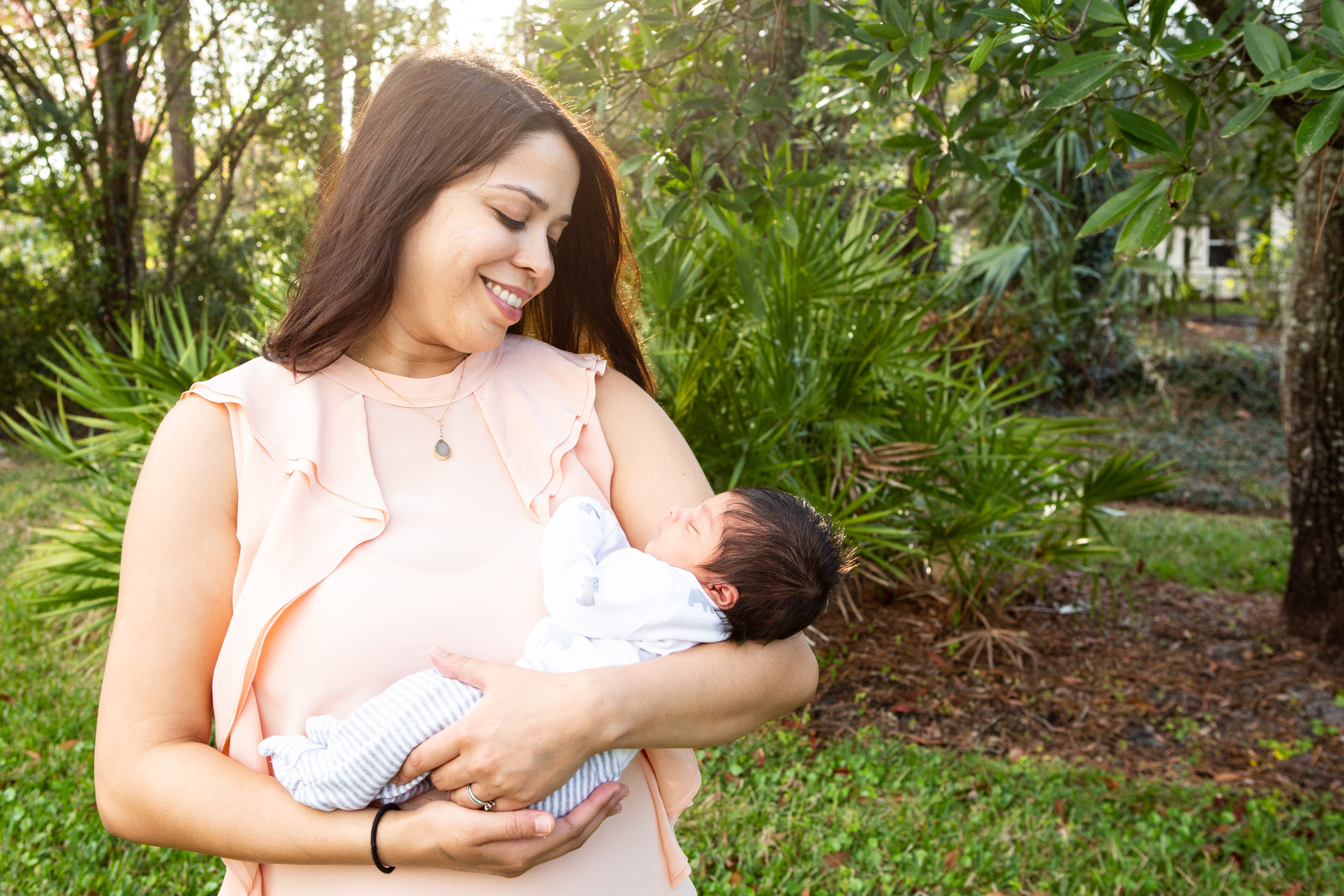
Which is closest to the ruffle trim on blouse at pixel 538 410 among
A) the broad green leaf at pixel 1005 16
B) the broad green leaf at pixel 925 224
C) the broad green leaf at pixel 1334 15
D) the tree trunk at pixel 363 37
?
the broad green leaf at pixel 1005 16

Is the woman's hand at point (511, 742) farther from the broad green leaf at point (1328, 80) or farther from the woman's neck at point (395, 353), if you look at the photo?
the broad green leaf at point (1328, 80)

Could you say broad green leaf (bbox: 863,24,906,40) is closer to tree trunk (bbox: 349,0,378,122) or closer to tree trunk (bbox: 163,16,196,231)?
tree trunk (bbox: 163,16,196,231)

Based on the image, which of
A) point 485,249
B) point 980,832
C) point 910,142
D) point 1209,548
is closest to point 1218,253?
point 1209,548

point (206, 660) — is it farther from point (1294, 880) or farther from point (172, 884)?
point (1294, 880)

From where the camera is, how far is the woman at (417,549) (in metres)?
1.25

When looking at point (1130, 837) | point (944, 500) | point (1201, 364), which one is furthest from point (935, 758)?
point (1201, 364)

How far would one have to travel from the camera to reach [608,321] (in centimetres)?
190

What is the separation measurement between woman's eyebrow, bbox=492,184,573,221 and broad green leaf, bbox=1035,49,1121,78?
883mm

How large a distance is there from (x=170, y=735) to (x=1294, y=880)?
11.4 feet

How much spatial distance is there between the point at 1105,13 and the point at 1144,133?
0.21 metres

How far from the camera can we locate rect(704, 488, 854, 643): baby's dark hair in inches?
62.0

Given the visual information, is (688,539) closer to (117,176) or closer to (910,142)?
(910,142)

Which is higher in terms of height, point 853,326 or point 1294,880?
point 853,326

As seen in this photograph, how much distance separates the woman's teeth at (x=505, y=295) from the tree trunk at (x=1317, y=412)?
13.3ft
